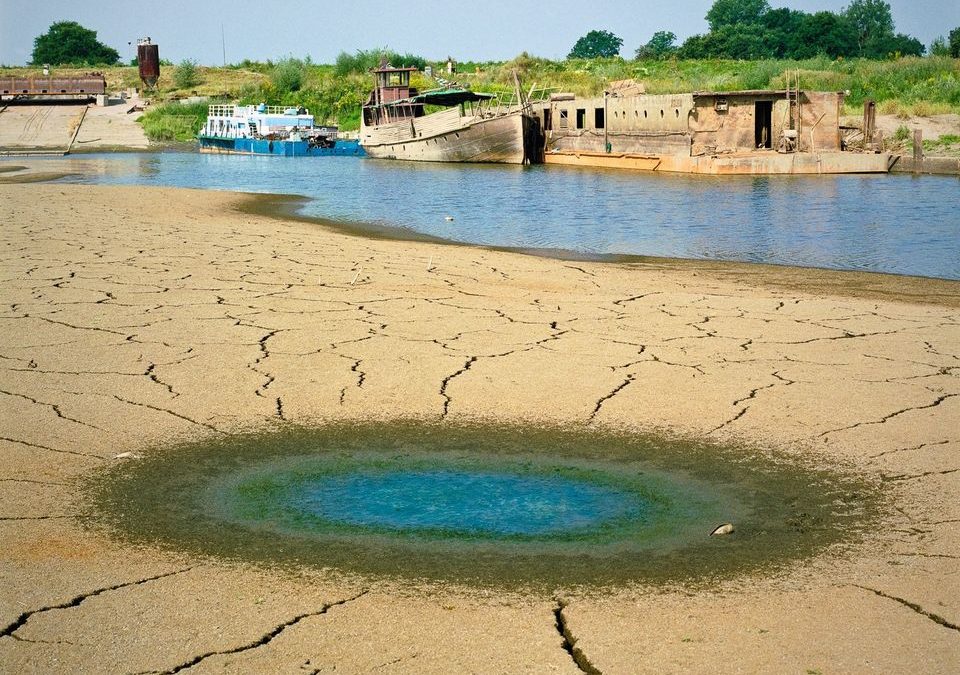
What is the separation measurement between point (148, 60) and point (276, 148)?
97.9 feet

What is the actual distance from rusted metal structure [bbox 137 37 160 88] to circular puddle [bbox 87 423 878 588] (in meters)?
72.3

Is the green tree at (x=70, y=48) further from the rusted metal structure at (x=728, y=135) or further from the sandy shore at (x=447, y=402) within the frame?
the sandy shore at (x=447, y=402)

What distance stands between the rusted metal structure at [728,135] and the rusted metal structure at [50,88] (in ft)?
117

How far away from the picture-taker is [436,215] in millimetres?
20750

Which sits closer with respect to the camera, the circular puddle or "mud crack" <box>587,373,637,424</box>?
the circular puddle

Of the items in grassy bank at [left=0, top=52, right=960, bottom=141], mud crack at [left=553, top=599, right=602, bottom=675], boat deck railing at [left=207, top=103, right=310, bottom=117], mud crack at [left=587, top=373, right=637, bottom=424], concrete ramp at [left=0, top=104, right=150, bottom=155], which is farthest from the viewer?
boat deck railing at [left=207, top=103, right=310, bottom=117]

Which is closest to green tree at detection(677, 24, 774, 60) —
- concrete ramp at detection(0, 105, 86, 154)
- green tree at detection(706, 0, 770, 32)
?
green tree at detection(706, 0, 770, 32)

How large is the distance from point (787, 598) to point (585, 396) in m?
2.69

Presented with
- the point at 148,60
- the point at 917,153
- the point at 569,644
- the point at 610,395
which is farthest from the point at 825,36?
the point at 569,644

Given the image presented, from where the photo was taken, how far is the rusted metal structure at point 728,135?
113ft

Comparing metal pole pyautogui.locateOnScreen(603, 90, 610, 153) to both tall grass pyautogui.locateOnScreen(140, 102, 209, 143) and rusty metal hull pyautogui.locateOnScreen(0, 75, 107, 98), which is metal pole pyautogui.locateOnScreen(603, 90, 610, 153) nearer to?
tall grass pyautogui.locateOnScreen(140, 102, 209, 143)

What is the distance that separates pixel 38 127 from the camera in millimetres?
56125

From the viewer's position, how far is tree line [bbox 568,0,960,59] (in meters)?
86.9

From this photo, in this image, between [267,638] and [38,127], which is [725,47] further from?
[267,638]
